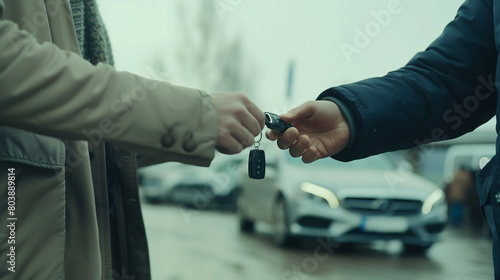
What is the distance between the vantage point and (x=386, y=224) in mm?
8273

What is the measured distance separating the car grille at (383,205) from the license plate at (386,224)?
0.09 metres

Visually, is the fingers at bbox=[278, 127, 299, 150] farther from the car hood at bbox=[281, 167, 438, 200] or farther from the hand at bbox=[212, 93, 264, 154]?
the car hood at bbox=[281, 167, 438, 200]

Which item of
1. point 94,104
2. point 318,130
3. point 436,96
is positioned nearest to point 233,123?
point 94,104

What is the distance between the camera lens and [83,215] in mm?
1671

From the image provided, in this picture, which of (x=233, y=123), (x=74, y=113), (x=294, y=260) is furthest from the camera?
(x=294, y=260)

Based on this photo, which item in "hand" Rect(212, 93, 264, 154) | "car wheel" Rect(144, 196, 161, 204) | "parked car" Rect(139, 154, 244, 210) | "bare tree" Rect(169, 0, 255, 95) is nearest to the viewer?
"hand" Rect(212, 93, 264, 154)

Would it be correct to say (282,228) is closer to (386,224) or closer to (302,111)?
(386,224)

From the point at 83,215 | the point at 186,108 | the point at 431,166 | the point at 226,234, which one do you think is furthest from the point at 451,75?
the point at 431,166

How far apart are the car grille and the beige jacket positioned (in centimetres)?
675

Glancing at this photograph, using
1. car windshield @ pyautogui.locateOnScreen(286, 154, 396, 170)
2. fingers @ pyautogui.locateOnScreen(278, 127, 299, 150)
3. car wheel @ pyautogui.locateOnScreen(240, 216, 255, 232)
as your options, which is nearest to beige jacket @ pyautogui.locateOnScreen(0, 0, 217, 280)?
fingers @ pyautogui.locateOnScreen(278, 127, 299, 150)

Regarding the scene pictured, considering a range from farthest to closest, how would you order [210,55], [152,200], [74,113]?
[210,55], [152,200], [74,113]

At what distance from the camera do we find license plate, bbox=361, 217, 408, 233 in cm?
819

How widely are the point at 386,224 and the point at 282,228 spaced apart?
1.40m

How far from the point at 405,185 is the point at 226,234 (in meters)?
3.68
